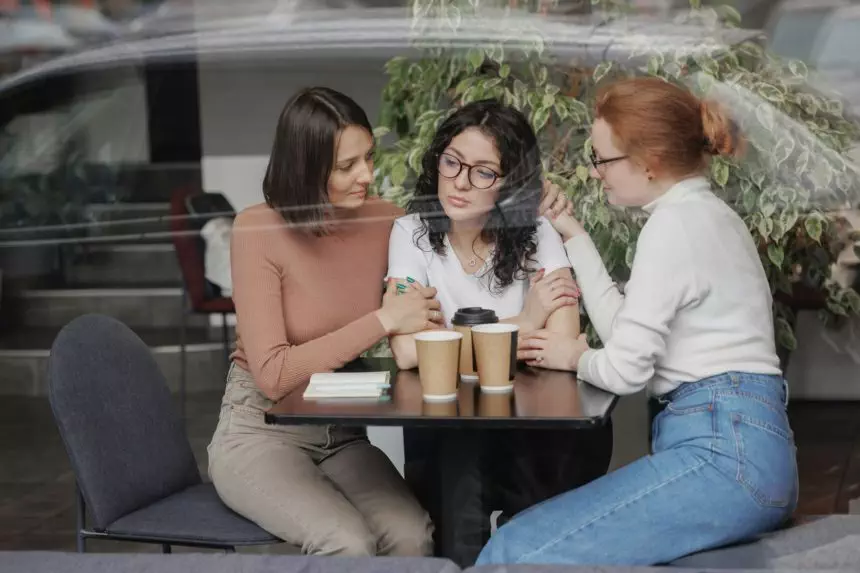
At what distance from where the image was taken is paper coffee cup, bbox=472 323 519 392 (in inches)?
79.7

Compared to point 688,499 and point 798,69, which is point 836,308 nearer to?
point 798,69

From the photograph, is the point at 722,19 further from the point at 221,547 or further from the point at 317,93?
the point at 221,547

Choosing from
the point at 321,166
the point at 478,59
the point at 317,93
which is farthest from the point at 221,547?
the point at 478,59

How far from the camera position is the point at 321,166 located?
229 cm

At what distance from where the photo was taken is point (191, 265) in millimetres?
3586

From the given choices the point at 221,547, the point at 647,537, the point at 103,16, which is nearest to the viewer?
the point at 647,537

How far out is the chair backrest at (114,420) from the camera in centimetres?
216

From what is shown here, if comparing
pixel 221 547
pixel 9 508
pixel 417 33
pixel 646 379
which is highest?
pixel 417 33

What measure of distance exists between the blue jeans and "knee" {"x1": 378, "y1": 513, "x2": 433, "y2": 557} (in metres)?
0.29

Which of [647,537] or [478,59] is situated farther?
[478,59]

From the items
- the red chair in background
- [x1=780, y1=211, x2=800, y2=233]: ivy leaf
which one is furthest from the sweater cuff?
the red chair in background

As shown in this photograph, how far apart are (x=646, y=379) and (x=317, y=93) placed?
35.7 inches

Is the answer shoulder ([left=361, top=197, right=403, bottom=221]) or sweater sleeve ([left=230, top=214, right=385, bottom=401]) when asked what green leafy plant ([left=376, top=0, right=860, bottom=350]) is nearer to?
shoulder ([left=361, top=197, right=403, bottom=221])

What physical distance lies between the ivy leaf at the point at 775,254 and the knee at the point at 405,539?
1.29m
